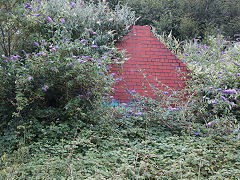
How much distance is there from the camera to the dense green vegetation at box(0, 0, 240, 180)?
2.94 m

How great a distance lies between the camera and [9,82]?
4.09m

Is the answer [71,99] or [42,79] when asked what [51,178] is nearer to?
[71,99]

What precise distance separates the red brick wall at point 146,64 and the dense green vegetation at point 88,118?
1.07 feet

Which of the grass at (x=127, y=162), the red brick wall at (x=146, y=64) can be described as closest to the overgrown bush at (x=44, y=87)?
the grass at (x=127, y=162)

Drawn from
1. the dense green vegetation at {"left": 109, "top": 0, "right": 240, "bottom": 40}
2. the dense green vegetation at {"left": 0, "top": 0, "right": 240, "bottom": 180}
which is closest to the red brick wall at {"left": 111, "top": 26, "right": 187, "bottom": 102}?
the dense green vegetation at {"left": 0, "top": 0, "right": 240, "bottom": 180}

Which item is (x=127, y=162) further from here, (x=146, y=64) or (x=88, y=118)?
(x=146, y=64)

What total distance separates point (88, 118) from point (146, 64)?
2399 mm

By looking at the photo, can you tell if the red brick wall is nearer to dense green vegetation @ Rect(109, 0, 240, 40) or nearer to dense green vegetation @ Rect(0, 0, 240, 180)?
dense green vegetation @ Rect(0, 0, 240, 180)

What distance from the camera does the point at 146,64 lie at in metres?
6.04

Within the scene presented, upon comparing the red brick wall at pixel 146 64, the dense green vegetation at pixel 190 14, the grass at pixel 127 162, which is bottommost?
the grass at pixel 127 162

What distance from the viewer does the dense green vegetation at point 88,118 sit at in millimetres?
2943

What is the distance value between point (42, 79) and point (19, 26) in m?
1.26

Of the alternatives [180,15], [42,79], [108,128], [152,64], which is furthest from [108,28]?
[180,15]

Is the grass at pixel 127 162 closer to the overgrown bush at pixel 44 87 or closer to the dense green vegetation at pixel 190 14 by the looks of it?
the overgrown bush at pixel 44 87
